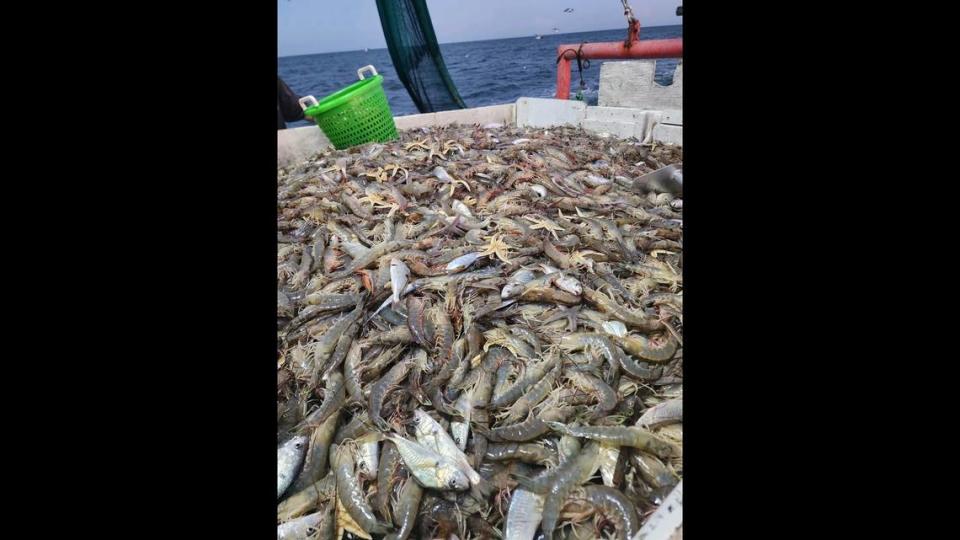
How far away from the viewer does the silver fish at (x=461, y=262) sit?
11.6ft

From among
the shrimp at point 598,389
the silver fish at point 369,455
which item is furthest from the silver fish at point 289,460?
the shrimp at point 598,389

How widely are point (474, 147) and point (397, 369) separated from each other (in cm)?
441

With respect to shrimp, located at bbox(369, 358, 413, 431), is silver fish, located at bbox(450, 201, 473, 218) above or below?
above

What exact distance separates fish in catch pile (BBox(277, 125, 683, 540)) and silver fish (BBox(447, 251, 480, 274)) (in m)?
0.02

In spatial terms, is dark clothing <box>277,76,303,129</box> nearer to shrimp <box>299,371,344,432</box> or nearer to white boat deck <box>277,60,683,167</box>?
white boat deck <box>277,60,683,167</box>

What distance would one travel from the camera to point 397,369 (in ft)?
8.85

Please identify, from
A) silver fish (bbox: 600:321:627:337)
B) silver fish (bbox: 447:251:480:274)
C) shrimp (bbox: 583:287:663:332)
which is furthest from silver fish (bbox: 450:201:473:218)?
silver fish (bbox: 600:321:627:337)

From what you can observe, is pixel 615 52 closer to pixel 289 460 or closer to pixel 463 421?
pixel 463 421

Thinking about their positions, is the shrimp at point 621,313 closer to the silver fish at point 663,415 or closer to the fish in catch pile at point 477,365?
the fish in catch pile at point 477,365

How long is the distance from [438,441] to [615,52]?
7.41m

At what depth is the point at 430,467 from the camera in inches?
84.7

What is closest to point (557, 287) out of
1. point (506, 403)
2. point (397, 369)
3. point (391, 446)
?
point (506, 403)

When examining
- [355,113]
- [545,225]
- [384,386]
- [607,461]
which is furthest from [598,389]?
[355,113]

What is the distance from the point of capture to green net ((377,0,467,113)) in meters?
7.28
